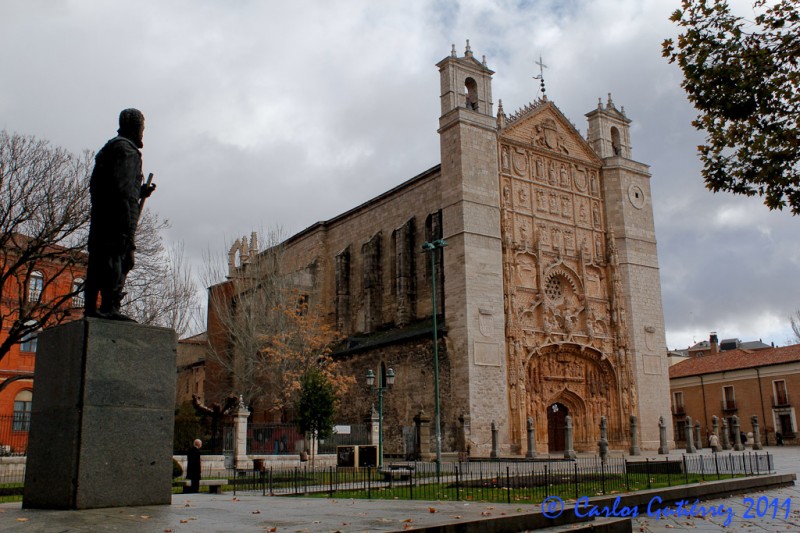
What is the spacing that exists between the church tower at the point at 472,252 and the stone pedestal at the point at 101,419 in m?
22.4

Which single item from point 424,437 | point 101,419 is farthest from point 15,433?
point 101,419

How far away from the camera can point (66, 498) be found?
7.00 m

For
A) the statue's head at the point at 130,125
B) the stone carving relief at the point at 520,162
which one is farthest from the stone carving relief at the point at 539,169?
the statue's head at the point at 130,125

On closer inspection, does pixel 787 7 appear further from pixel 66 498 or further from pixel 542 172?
pixel 542 172

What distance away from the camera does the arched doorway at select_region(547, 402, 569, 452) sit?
109 ft

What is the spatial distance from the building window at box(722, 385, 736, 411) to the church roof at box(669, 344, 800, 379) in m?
1.23

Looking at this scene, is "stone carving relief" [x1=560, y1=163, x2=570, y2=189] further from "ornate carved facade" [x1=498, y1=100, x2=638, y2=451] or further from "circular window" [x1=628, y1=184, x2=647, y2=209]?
"circular window" [x1=628, y1=184, x2=647, y2=209]

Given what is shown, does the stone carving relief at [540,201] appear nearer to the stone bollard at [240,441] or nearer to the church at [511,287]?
the church at [511,287]

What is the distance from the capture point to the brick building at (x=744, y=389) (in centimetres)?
4444

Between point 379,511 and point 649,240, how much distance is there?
33.5 meters

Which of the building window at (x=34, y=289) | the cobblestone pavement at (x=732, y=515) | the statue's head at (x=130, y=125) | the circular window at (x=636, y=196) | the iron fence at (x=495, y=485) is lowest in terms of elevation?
the cobblestone pavement at (x=732, y=515)

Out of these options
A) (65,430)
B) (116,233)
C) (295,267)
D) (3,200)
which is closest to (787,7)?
(116,233)

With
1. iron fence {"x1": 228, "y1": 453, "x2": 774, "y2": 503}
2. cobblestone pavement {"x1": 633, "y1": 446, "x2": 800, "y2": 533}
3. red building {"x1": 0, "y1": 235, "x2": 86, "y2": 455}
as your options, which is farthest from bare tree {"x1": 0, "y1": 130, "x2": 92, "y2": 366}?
cobblestone pavement {"x1": 633, "y1": 446, "x2": 800, "y2": 533}

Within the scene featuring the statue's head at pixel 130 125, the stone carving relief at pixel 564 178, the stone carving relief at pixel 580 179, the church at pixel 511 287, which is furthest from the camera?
the stone carving relief at pixel 580 179
